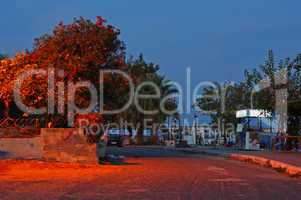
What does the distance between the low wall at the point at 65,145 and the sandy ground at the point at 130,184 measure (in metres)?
1.80

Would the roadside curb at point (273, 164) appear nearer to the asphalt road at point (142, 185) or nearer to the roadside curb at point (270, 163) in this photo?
the roadside curb at point (270, 163)

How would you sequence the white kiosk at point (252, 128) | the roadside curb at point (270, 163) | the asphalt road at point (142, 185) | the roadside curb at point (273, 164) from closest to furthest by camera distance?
the asphalt road at point (142, 185) < the roadside curb at point (273, 164) < the roadside curb at point (270, 163) < the white kiosk at point (252, 128)

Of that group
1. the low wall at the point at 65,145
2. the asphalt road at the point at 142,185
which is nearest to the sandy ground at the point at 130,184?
the asphalt road at the point at 142,185

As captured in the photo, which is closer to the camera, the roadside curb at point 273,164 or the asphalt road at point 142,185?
the asphalt road at point 142,185

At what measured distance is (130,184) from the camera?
1800 centimetres

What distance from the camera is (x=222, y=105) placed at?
238 feet

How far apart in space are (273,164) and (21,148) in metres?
10.5

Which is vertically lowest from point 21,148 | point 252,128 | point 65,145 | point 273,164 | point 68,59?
point 273,164

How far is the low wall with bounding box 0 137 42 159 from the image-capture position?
2667 centimetres

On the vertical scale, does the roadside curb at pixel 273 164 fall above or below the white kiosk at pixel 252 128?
below

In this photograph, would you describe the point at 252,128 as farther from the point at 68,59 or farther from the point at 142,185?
the point at 142,185

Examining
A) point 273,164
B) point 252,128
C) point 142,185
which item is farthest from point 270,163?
point 252,128

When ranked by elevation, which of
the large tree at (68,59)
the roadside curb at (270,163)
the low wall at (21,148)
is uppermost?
the large tree at (68,59)

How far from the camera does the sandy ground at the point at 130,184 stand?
15195 mm
